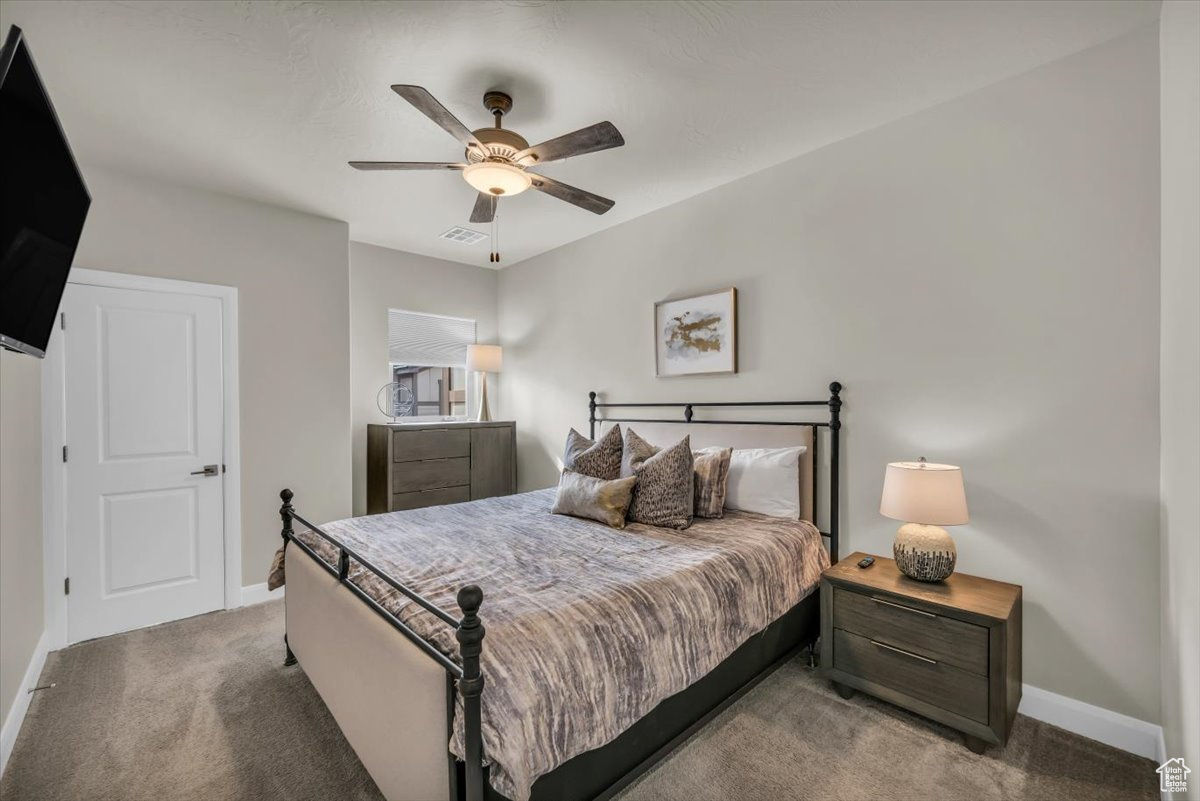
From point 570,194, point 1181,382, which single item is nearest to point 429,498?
point 570,194

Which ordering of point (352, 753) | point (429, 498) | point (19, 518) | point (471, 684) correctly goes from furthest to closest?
point (429, 498) < point (19, 518) < point (352, 753) < point (471, 684)

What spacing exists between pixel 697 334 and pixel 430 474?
2520 mm

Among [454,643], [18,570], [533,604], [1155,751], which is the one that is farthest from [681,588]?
[18,570]

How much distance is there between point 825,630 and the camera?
2441 mm

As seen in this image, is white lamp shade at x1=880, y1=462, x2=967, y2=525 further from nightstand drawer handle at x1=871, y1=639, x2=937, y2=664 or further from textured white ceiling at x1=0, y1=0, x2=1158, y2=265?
textured white ceiling at x1=0, y1=0, x2=1158, y2=265

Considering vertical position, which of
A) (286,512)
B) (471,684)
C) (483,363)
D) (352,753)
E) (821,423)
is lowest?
(352,753)

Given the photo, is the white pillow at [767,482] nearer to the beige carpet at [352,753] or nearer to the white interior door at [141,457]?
the beige carpet at [352,753]

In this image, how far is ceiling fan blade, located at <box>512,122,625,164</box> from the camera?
2023 millimetres

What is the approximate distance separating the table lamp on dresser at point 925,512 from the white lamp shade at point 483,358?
3.65 m

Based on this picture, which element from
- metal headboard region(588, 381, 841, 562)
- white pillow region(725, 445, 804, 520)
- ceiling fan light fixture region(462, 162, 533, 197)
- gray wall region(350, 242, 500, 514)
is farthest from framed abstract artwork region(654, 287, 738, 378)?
gray wall region(350, 242, 500, 514)

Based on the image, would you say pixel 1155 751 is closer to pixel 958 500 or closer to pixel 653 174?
pixel 958 500

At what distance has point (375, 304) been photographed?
4.68 metres

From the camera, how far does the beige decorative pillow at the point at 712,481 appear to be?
290 cm

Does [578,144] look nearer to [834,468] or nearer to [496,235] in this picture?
[834,468]
